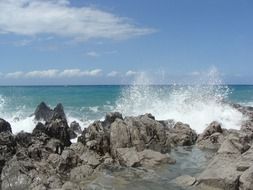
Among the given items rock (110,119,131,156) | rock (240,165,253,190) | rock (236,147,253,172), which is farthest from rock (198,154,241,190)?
rock (110,119,131,156)

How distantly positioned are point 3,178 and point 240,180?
6.65m

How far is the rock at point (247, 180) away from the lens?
11.2m

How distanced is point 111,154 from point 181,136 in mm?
4687

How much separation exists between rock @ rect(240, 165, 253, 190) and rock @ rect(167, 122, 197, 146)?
28.5 feet

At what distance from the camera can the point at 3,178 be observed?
13.6m

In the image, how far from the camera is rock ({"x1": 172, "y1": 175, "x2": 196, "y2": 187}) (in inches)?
505

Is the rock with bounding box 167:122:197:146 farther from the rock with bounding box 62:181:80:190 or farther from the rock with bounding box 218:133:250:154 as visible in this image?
the rock with bounding box 62:181:80:190

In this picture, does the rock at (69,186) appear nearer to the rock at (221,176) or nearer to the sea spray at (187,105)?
the rock at (221,176)

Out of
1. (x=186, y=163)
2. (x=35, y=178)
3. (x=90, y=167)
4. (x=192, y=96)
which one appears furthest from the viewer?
A: (x=192, y=96)

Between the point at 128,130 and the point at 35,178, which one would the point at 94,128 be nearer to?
the point at 128,130

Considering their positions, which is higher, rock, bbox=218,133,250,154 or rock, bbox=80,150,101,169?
rock, bbox=218,133,250,154

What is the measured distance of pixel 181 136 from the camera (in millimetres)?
20734

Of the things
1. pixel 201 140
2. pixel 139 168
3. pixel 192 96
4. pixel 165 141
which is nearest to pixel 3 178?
pixel 139 168

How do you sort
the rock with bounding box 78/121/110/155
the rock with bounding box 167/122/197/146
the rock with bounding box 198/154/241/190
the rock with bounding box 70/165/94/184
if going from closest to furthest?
the rock with bounding box 198/154/241/190 → the rock with bounding box 70/165/94/184 → the rock with bounding box 78/121/110/155 → the rock with bounding box 167/122/197/146
